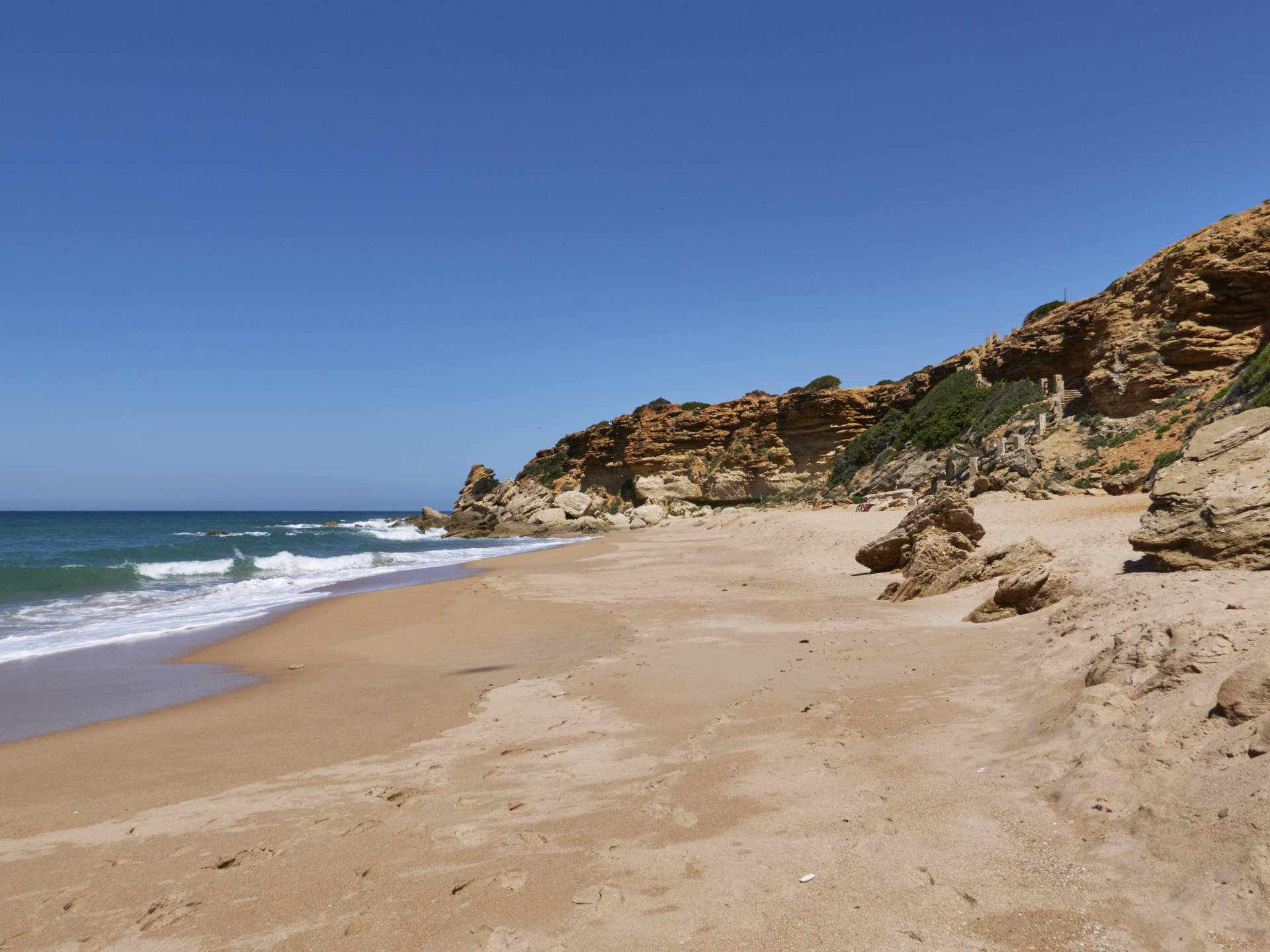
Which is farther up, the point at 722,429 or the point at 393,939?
the point at 722,429

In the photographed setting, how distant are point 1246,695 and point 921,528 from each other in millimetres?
8457

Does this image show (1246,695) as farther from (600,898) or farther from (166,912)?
(166,912)

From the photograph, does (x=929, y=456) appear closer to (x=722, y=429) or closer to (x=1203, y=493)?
(x=722, y=429)

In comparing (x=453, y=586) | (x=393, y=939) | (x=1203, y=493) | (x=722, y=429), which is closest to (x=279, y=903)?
(x=393, y=939)

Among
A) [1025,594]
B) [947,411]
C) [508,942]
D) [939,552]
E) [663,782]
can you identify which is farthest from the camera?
[947,411]

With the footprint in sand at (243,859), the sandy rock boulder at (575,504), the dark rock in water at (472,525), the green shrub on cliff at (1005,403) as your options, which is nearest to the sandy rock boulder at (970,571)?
the footprint in sand at (243,859)

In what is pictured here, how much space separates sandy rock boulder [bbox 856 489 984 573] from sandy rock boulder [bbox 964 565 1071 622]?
3429 mm

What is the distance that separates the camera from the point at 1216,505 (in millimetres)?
6410

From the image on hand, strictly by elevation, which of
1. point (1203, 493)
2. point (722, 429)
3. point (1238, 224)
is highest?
point (1238, 224)

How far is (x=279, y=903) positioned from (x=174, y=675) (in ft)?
21.0

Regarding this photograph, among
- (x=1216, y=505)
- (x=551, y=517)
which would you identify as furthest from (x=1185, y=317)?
(x=551, y=517)

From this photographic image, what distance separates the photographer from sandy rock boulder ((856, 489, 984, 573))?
35.3 ft

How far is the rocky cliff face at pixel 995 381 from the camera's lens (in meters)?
23.4

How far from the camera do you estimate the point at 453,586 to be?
16.1 m
